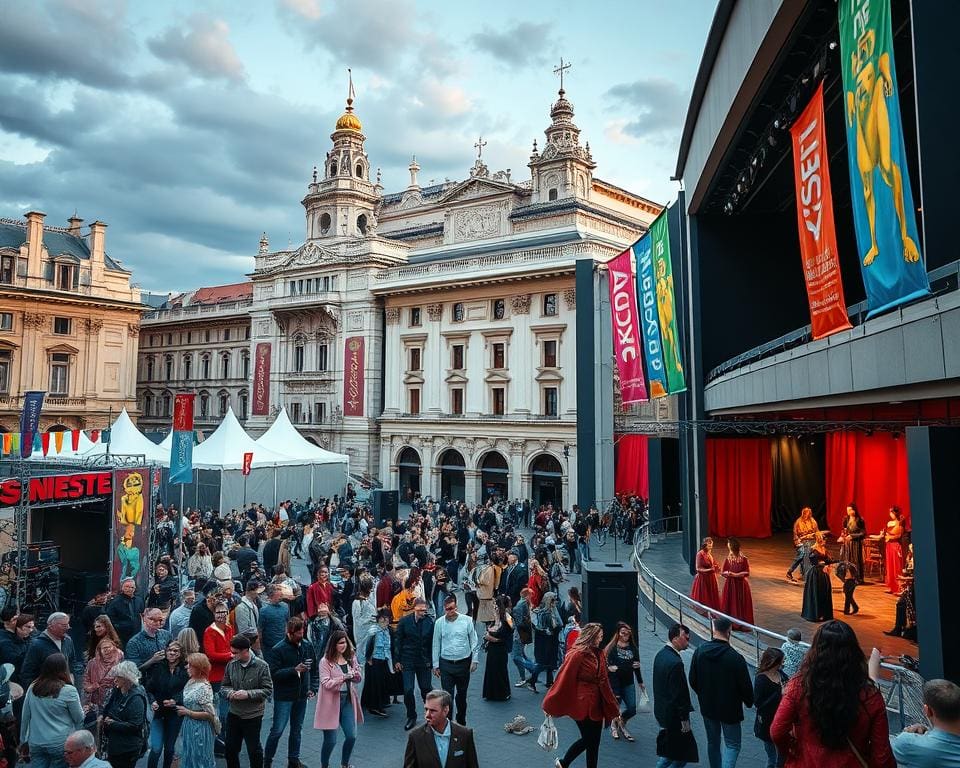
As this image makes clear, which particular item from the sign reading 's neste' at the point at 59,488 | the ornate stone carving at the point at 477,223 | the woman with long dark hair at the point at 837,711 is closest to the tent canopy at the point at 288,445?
the sign reading 's neste' at the point at 59,488

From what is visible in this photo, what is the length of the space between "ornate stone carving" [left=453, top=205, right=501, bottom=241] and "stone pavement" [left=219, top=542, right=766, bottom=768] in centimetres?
3934

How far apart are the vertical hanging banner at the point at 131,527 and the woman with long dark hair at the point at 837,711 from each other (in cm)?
1232

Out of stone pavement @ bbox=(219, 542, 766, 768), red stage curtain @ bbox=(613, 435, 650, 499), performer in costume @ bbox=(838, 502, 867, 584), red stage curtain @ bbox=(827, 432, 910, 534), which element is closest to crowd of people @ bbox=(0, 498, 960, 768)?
stone pavement @ bbox=(219, 542, 766, 768)

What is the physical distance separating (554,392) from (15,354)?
36.1 metres

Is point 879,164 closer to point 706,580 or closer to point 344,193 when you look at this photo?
point 706,580

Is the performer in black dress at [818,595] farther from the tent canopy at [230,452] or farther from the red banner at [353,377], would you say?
the red banner at [353,377]

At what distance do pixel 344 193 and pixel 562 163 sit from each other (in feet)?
50.1

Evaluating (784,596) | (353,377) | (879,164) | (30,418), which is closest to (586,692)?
(879,164)

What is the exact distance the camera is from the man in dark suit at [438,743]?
4.96 metres

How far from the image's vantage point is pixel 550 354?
36.4m

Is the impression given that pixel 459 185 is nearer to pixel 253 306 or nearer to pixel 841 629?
pixel 253 306

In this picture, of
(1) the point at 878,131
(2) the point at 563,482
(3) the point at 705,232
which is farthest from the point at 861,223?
(2) the point at 563,482

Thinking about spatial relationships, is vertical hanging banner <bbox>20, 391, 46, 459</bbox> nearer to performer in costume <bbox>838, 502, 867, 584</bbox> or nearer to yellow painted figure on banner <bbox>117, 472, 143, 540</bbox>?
yellow painted figure on banner <bbox>117, 472, 143, 540</bbox>

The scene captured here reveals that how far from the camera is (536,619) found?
33.0 feet
